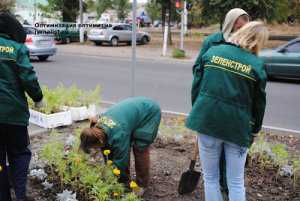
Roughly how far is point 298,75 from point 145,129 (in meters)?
9.22

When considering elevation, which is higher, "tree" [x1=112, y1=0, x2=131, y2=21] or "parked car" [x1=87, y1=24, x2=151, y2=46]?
"tree" [x1=112, y1=0, x2=131, y2=21]

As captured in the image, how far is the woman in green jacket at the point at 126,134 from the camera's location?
135 inches

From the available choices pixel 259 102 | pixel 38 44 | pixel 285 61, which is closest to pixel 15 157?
pixel 259 102

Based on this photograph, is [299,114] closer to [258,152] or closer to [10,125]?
[258,152]

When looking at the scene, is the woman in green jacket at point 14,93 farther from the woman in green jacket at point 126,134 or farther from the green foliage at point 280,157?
the green foliage at point 280,157

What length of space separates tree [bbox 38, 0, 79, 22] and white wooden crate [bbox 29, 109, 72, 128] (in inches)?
959

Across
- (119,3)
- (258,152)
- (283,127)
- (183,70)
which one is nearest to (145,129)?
(258,152)

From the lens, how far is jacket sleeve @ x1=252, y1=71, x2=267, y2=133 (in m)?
3.00

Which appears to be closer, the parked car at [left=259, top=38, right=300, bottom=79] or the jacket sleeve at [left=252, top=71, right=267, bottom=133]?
the jacket sleeve at [left=252, top=71, right=267, bottom=133]

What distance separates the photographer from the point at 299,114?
322 inches

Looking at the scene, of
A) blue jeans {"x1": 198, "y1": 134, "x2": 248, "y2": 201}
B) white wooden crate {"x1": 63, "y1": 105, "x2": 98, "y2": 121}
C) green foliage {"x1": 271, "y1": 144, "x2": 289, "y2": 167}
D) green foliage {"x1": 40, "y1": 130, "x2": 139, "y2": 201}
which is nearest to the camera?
blue jeans {"x1": 198, "y1": 134, "x2": 248, "y2": 201}

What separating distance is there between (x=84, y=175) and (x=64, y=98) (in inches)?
116

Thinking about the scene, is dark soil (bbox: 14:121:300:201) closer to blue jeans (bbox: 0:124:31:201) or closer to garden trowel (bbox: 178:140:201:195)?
garden trowel (bbox: 178:140:201:195)

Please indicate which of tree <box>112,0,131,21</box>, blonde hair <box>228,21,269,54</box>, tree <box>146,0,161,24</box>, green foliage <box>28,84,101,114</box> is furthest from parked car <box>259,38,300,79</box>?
tree <box>112,0,131,21</box>
